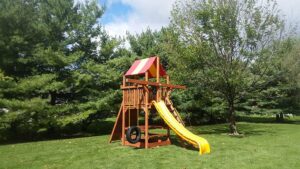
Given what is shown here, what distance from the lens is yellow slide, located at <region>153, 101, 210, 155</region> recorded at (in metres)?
9.91

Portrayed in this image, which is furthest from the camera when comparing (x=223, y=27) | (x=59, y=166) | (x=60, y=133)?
(x=60, y=133)

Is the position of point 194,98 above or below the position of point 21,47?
below

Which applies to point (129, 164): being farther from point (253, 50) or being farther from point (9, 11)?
point (9, 11)

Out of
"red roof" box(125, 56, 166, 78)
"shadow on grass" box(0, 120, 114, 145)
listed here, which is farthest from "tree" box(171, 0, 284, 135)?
"shadow on grass" box(0, 120, 114, 145)

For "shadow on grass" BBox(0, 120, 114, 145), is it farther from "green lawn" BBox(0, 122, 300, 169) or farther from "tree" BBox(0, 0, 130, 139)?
"green lawn" BBox(0, 122, 300, 169)

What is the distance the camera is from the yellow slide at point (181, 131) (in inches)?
390

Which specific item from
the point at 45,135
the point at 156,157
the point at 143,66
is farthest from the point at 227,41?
the point at 45,135

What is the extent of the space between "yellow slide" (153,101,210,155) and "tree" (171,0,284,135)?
432cm

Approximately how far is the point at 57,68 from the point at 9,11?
3.93 meters

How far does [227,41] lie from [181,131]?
621 centimetres

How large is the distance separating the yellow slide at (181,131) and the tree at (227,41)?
432 centimetres

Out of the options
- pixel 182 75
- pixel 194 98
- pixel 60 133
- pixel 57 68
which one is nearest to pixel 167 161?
pixel 182 75

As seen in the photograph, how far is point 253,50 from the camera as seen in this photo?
1523 centimetres

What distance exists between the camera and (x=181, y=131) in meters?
10.7
